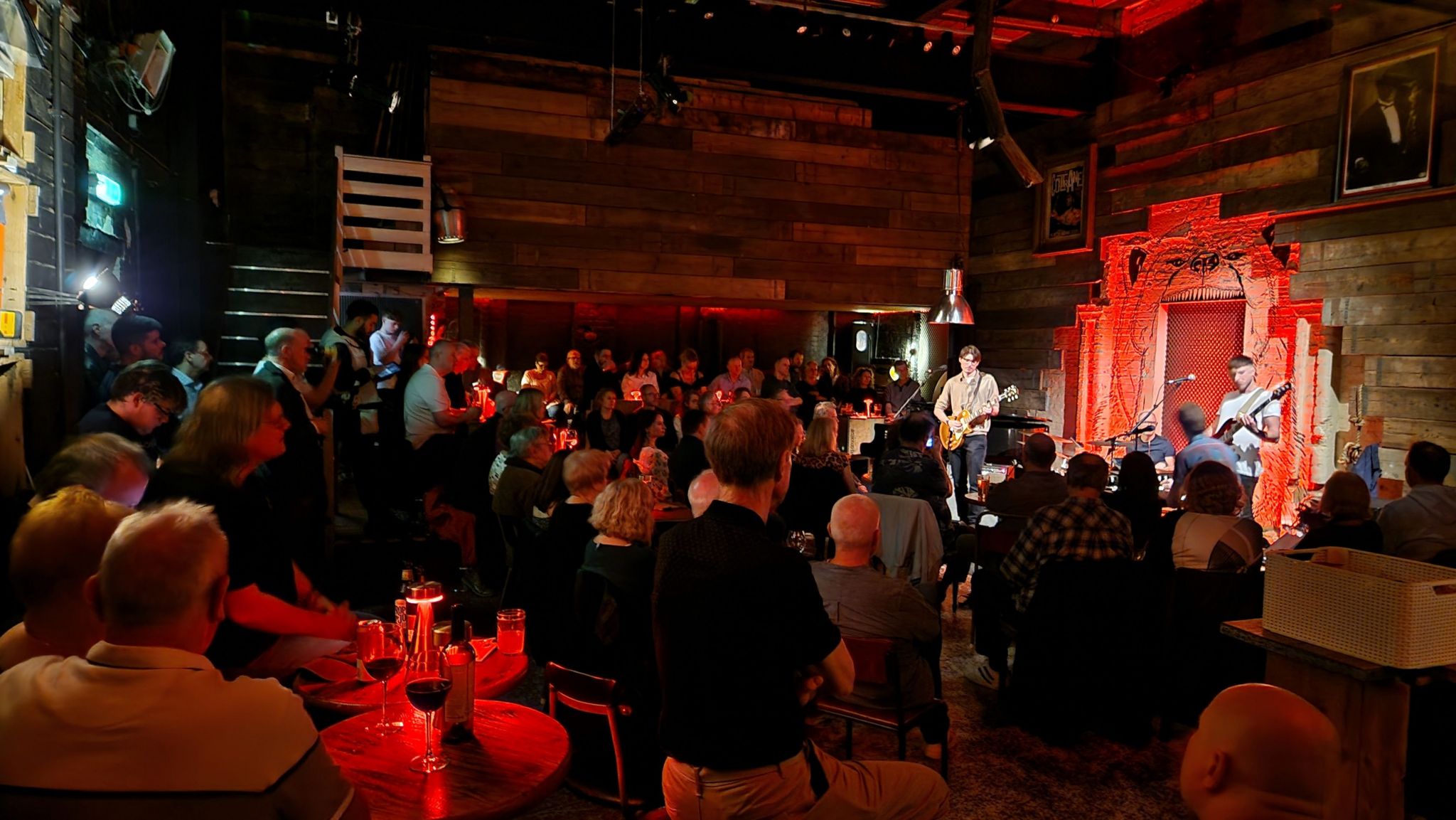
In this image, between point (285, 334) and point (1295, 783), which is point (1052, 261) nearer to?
point (285, 334)

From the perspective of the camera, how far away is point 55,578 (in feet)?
6.10

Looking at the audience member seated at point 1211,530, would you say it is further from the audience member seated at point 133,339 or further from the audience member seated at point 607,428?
the audience member seated at point 133,339

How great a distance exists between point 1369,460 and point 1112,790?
15.3 ft

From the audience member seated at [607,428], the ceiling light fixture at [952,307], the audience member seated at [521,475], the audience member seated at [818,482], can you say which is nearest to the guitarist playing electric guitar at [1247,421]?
the ceiling light fixture at [952,307]

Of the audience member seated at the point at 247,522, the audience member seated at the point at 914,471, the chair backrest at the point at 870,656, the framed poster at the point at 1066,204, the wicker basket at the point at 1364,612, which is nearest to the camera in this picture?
the wicker basket at the point at 1364,612

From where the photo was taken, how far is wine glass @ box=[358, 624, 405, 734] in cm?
223

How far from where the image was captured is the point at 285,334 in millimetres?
4887

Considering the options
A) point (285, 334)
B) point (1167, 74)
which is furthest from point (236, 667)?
point (1167, 74)

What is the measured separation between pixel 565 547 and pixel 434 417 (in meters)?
3.06

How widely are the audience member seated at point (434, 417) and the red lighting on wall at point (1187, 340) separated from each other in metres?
6.97

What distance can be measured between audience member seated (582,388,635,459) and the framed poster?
5638mm

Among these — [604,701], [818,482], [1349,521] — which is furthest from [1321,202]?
[604,701]

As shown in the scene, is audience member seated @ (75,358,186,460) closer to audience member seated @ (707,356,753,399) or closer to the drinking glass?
the drinking glass

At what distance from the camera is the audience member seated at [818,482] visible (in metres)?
5.42
